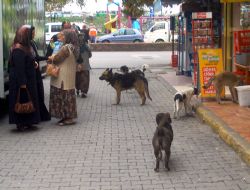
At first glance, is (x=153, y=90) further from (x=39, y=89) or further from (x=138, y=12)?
(x=138, y=12)

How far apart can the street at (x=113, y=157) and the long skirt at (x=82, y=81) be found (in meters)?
2.12

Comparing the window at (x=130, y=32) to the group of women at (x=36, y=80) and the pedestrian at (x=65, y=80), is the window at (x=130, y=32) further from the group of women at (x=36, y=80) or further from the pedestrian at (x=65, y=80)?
the pedestrian at (x=65, y=80)

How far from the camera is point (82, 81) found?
12766 millimetres

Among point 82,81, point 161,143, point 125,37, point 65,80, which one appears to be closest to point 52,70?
point 65,80

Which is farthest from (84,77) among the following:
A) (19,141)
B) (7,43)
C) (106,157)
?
(106,157)

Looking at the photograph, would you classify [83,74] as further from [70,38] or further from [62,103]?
[70,38]

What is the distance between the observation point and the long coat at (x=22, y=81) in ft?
28.4

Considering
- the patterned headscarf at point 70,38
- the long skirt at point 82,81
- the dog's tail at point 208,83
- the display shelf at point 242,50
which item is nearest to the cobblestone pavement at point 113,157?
the dog's tail at point 208,83

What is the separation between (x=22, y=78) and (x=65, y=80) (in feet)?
2.94

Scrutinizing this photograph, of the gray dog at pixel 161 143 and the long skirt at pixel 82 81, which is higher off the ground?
the long skirt at pixel 82 81

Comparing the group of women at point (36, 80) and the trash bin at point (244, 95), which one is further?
the trash bin at point (244, 95)

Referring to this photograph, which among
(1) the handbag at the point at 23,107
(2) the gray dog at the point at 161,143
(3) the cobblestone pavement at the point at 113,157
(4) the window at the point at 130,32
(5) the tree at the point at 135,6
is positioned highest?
(5) the tree at the point at 135,6

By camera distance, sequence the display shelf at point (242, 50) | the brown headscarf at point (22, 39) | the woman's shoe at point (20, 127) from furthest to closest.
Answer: the display shelf at point (242, 50) → the woman's shoe at point (20, 127) → the brown headscarf at point (22, 39)

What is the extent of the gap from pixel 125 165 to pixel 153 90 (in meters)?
7.53
